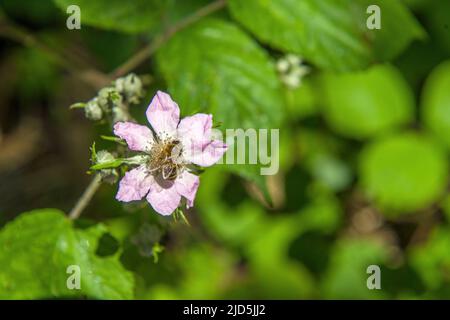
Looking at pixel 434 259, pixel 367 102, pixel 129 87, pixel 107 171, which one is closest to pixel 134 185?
pixel 107 171

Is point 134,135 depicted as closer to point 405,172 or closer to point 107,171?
point 107,171

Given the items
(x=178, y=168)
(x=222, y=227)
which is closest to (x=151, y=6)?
(x=178, y=168)

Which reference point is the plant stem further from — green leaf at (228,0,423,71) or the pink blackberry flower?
green leaf at (228,0,423,71)

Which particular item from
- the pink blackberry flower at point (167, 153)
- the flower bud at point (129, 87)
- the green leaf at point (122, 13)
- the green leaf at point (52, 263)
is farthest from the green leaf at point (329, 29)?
the green leaf at point (52, 263)

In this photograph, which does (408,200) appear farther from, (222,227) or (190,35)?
(190,35)

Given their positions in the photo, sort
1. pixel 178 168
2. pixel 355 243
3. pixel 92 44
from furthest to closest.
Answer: pixel 355 243
pixel 92 44
pixel 178 168

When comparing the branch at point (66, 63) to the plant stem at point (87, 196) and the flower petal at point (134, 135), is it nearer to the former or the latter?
the plant stem at point (87, 196)
